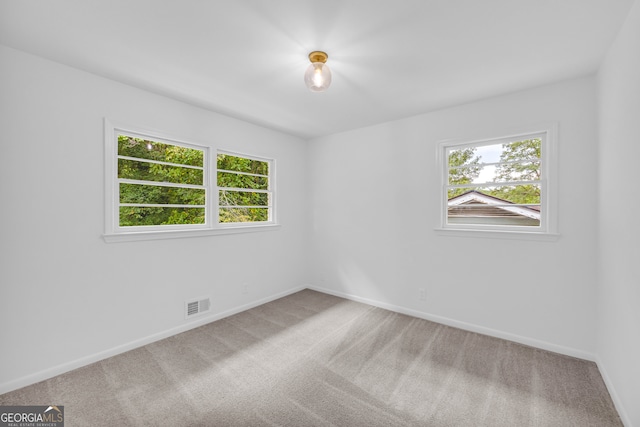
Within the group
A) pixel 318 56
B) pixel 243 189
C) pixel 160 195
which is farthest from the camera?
pixel 243 189

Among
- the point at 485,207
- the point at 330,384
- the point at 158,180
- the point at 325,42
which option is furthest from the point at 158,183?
the point at 485,207

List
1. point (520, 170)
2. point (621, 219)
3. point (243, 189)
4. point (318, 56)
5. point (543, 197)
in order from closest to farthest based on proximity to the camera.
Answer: point (621, 219), point (318, 56), point (543, 197), point (520, 170), point (243, 189)

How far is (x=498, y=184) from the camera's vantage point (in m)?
2.83

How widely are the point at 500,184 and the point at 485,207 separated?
0.29 metres

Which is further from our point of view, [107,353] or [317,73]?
[107,353]

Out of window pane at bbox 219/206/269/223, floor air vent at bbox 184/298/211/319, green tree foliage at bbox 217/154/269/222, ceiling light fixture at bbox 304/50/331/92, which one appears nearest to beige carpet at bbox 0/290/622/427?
floor air vent at bbox 184/298/211/319

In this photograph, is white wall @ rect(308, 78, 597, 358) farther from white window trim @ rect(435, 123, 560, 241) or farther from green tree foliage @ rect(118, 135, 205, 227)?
green tree foliage @ rect(118, 135, 205, 227)

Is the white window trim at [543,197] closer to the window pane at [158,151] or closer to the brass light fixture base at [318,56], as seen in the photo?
the brass light fixture base at [318,56]

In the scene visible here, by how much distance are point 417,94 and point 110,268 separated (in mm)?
3384

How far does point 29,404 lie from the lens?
1848mm

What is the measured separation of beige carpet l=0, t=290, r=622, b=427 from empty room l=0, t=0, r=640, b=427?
0.02 meters

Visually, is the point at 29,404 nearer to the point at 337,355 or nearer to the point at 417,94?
the point at 337,355

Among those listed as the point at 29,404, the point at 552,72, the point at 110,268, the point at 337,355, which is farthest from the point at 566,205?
the point at 29,404

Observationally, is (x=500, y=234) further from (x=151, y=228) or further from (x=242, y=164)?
(x=151, y=228)
